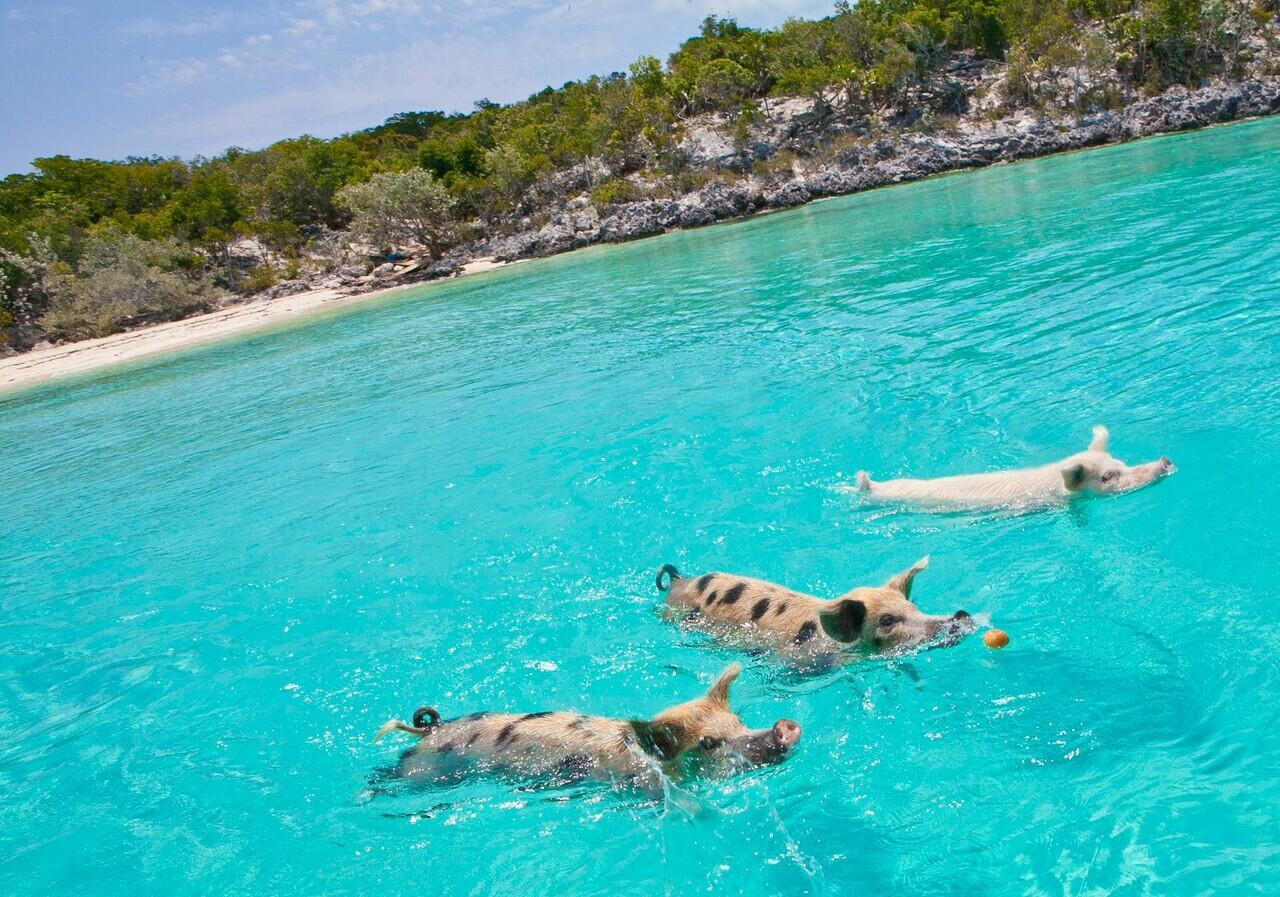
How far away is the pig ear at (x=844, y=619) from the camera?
5.84 metres

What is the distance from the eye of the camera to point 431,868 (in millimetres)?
5219

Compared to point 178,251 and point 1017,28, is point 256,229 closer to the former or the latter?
point 178,251

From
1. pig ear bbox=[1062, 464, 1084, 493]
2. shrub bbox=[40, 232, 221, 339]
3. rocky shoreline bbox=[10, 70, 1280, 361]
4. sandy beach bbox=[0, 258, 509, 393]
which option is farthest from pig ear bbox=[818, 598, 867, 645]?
shrub bbox=[40, 232, 221, 339]

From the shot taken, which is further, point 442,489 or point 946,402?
point 442,489

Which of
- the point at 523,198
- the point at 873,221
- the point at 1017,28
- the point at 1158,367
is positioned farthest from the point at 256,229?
the point at 1158,367

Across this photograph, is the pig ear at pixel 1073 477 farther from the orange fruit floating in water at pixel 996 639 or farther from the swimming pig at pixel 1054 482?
the orange fruit floating in water at pixel 996 639

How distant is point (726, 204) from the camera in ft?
187

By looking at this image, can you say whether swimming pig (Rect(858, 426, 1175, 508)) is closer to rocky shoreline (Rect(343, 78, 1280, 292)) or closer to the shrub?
rocky shoreline (Rect(343, 78, 1280, 292))

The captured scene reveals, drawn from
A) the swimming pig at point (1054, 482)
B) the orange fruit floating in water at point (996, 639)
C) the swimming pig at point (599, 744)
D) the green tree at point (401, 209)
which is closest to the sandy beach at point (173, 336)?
the green tree at point (401, 209)

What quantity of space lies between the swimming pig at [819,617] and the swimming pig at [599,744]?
0.99 metres

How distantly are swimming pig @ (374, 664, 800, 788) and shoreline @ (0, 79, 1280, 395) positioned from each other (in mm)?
46208

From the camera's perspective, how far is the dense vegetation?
57.7 metres

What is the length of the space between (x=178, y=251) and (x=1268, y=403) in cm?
6760

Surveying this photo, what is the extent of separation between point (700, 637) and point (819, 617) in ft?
4.57
